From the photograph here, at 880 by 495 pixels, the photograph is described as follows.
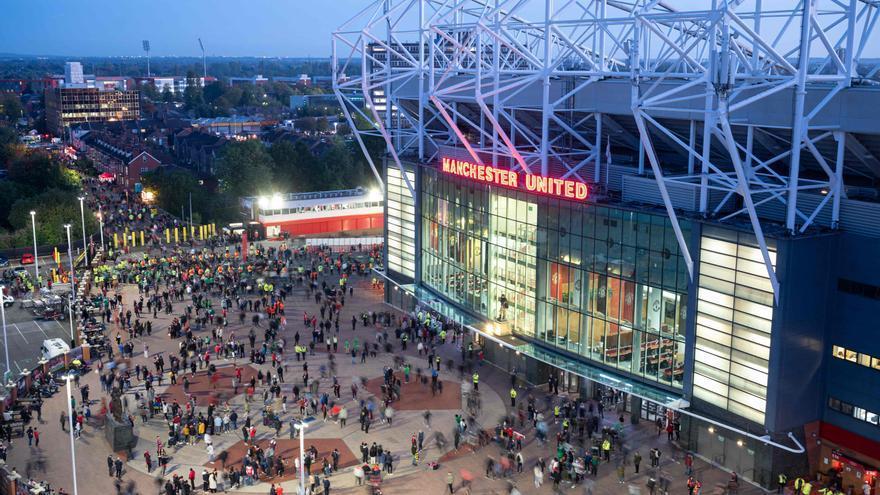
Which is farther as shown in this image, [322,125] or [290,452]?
[322,125]

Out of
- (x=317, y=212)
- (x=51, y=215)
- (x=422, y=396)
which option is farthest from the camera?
(x=317, y=212)

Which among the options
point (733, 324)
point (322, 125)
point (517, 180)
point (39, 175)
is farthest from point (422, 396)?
point (322, 125)

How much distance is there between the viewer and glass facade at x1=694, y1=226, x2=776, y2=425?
32562mm

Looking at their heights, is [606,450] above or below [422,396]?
above

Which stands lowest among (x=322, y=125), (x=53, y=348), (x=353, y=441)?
(x=353, y=441)

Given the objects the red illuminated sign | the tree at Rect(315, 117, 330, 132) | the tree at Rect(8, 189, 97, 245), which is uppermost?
the tree at Rect(315, 117, 330, 132)

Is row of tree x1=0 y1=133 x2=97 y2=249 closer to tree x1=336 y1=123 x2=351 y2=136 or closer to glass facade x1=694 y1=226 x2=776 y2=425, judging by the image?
glass facade x1=694 y1=226 x2=776 y2=425

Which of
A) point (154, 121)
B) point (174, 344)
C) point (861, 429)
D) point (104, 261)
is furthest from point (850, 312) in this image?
point (154, 121)

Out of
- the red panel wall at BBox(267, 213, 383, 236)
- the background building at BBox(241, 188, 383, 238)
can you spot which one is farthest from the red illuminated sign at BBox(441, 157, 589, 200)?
the red panel wall at BBox(267, 213, 383, 236)

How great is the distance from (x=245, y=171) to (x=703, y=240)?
73.3m

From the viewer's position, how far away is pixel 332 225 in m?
88.1

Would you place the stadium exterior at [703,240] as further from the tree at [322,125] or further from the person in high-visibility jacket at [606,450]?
the tree at [322,125]

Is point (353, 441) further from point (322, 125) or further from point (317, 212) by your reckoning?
point (322, 125)

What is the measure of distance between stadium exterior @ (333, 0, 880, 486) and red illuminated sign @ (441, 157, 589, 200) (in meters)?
0.11
